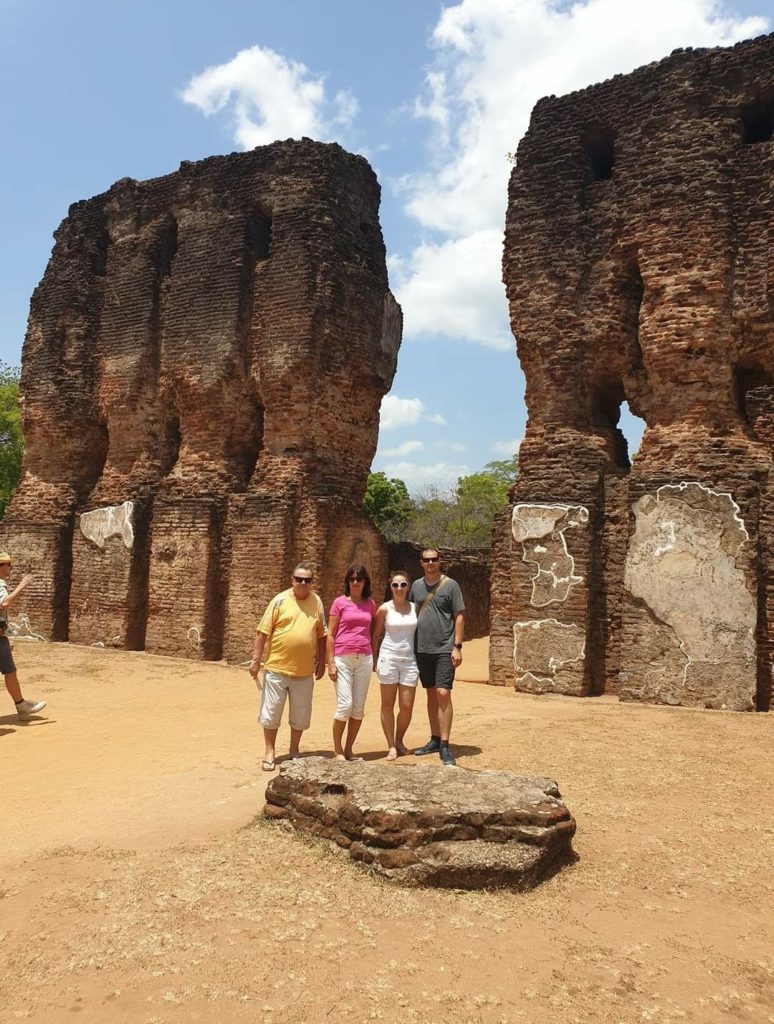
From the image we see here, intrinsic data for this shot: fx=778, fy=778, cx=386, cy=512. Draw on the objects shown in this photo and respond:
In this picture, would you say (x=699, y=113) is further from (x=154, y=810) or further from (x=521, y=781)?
(x=154, y=810)

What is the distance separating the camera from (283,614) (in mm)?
5762

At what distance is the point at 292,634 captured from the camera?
5.69 metres

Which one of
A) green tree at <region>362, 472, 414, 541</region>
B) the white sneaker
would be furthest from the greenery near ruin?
the white sneaker

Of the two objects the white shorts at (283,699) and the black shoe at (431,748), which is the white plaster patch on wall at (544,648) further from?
the white shorts at (283,699)

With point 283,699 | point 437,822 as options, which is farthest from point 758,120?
point 437,822

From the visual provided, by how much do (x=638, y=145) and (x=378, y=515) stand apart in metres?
20.1

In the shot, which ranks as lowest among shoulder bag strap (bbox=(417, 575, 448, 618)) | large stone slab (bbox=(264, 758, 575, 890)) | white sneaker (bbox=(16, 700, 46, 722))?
white sneaker (bbox=(16, 700, 46, 722))

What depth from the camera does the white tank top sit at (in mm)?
5770

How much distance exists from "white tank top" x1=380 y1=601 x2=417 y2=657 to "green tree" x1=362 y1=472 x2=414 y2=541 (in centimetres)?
2269

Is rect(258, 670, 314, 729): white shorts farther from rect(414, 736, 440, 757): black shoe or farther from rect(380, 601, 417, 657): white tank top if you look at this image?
rect(414, 736, 440, 757): black shoe

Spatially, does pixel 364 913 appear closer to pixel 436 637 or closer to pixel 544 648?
pixel 436 637

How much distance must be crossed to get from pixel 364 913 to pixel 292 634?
269 cm

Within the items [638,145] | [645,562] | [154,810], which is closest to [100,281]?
[638,145]

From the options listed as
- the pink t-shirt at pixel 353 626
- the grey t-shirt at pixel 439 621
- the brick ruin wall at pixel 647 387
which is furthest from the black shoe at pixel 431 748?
the brick ruin wall at pixel 647 387
